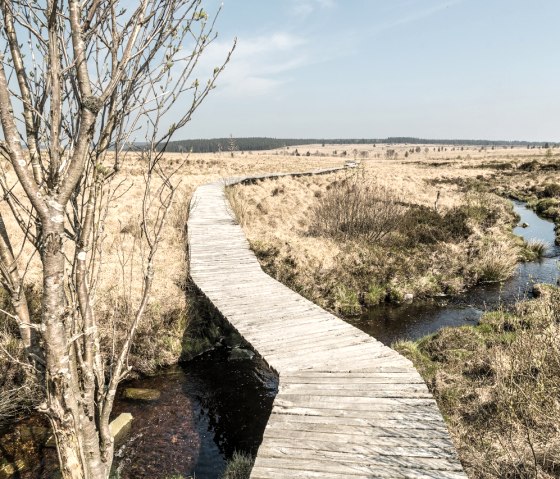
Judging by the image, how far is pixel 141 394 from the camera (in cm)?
711

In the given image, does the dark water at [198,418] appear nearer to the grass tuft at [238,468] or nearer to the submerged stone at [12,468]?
the grass tuft at [238,468]

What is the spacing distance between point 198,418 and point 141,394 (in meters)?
1.20

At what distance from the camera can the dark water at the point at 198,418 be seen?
5.56 m

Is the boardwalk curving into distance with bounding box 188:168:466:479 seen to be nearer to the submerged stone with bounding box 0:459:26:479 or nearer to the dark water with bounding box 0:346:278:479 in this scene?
the dark water with bounding box 0:346:278:479

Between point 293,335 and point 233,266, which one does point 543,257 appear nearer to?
point 233,266

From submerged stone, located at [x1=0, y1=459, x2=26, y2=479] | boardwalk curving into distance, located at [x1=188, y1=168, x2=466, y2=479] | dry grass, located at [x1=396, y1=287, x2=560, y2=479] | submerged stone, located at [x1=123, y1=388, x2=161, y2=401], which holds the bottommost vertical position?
submerged stone, located at [x1=123, y1=388, x2=161, y2=401]

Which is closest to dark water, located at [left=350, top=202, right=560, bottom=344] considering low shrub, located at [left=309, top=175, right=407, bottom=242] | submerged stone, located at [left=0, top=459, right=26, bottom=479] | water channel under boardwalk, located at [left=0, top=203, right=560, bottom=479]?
water channel under boardwalk, located at [left=0, top=203, right=560, bottom=479]

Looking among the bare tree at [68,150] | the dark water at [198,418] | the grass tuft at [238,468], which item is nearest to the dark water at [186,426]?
the dark water at [198,418]

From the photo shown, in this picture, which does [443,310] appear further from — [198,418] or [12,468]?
[12,468]

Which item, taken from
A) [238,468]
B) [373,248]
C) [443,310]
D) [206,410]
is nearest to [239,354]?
[206,410]

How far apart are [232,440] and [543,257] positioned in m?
13.8

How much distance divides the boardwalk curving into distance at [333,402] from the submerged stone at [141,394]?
5.83 feet

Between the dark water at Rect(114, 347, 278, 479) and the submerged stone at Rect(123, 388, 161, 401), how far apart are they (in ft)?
0.34

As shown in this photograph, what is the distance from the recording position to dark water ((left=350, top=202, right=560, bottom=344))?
387 inches
